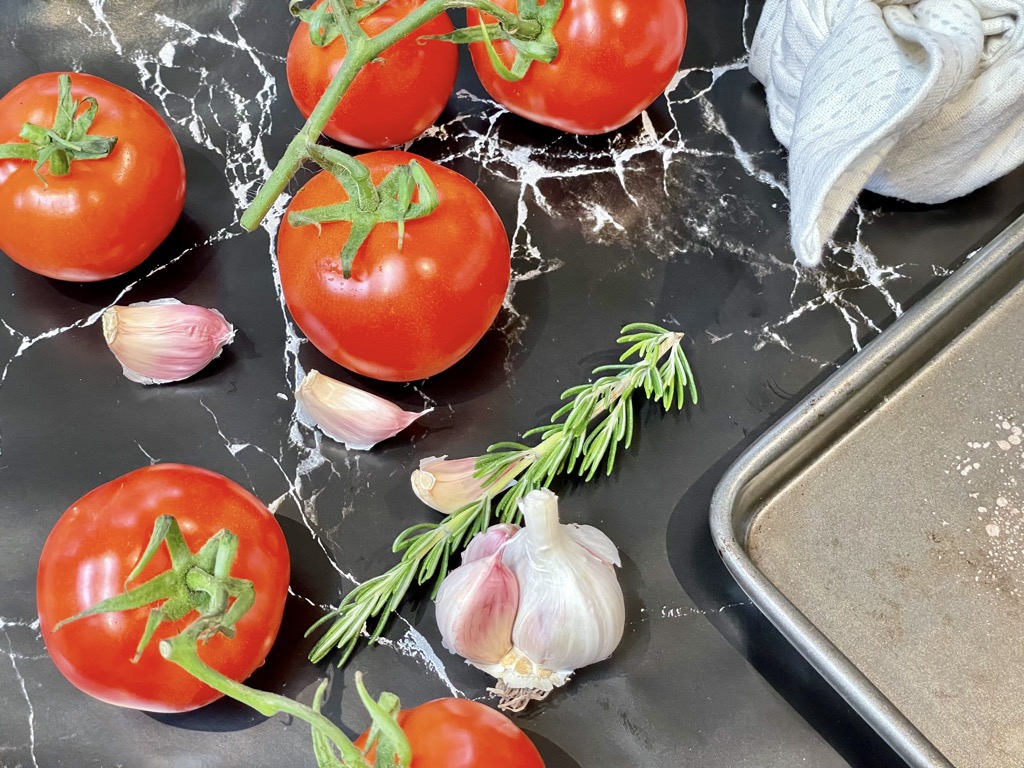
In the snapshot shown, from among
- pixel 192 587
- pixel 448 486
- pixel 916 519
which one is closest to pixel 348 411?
pixel 448 486

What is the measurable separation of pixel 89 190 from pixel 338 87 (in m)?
0.22

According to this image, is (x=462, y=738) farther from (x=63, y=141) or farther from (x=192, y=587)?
(x=63, y=141)

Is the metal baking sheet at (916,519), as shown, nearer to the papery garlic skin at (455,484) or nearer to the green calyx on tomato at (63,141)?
the papery garlic skin at (455,484)

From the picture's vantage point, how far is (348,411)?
30.4 inches

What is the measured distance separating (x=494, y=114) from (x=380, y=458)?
14.5 inches

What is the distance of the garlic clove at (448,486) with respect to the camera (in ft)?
2.43

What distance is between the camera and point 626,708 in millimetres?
718

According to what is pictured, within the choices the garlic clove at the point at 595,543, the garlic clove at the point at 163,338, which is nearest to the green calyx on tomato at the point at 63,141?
the garlic clove at the point at 163,338

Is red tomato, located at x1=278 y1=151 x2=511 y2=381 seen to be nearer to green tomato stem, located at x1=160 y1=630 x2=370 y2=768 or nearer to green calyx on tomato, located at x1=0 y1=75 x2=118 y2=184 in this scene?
green calyx on tomato, located at x1=0 y1=75 x2=118 y2=184

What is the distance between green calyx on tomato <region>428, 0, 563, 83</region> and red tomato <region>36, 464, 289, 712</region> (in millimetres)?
401

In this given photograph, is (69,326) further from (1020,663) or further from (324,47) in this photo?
(1020,663)

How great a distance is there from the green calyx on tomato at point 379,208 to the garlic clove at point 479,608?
23cm

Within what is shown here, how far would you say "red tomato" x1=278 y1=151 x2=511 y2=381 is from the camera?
687 mm

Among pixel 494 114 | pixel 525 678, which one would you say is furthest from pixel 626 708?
pixel 494 114
